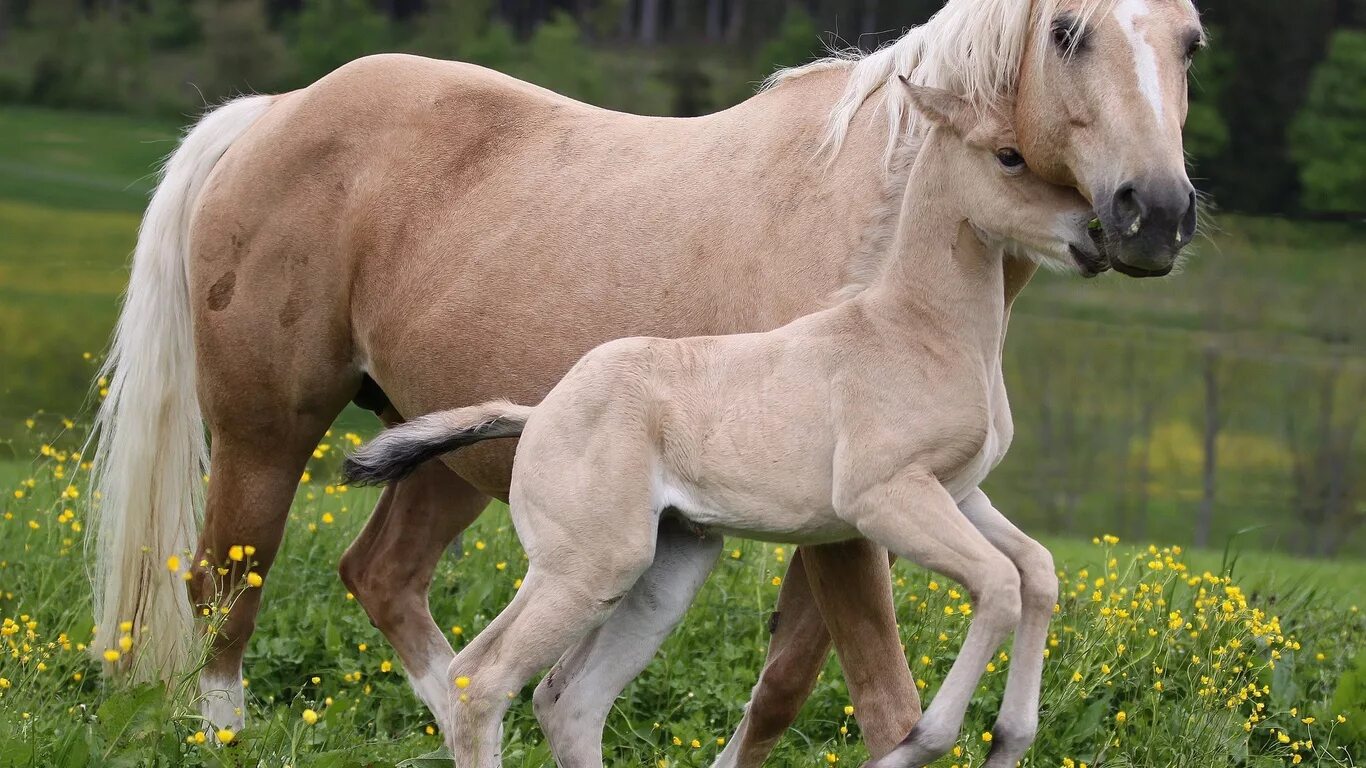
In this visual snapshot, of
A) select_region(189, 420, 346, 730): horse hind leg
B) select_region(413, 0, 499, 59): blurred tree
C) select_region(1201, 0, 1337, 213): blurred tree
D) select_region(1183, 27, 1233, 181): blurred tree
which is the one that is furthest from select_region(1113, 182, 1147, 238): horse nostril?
select_region(413, 0, 499, 59): blurred tree

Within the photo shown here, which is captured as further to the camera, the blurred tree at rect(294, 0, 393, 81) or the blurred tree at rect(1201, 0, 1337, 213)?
the blurred tree at rect(294, 0, 393, 81)

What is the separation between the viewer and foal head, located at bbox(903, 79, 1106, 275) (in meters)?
2.91

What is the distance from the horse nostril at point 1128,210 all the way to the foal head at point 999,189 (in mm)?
122

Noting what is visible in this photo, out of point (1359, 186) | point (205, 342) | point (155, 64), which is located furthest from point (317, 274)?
point (155, 64)

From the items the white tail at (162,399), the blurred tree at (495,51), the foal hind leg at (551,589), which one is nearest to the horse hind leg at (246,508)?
the white tail at (162,399)

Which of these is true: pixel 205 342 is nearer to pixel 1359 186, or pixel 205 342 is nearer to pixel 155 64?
pixel 1359 186

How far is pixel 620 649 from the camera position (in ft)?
10.9

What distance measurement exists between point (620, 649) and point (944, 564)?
90cm

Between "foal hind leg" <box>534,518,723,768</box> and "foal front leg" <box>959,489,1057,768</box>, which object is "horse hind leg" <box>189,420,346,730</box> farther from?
"foal front leg" <box>959,489,1057,768</box>

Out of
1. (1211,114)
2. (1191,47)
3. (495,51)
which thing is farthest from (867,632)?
(495,51)

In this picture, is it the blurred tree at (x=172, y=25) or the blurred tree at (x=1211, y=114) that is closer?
the blurred tree at (x=1211, y=114)

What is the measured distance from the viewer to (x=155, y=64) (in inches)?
939

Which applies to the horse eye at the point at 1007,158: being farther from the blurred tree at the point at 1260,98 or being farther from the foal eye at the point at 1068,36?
the blurred tree at the point at 1260,98

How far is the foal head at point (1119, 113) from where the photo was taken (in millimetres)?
2713
